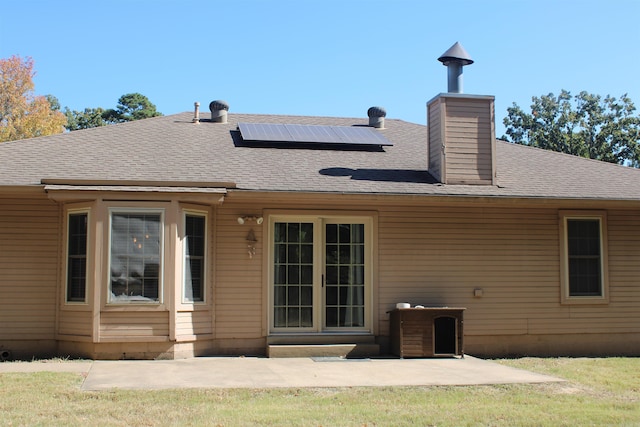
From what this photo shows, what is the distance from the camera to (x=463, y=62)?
13000 mm

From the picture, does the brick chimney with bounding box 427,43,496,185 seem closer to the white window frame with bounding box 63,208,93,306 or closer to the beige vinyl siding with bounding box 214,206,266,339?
the beige vinyl siding with bounding box 214,206,266,339

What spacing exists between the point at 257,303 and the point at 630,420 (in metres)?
5.83

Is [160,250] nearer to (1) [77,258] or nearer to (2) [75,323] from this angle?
(1) [77,258]

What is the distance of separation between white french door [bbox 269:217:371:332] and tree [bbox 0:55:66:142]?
2786cm

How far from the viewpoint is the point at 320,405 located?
23.5 feet

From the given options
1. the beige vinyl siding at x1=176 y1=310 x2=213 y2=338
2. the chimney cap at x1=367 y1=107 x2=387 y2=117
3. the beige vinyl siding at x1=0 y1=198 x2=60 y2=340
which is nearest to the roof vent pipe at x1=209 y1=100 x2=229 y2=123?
the chimney cap at x1=367 y1=107 x2=387 y2=117

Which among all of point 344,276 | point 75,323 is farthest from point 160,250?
point 344,276

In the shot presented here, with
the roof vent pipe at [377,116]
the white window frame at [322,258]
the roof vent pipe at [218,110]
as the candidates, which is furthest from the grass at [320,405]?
the roof vent pipe at [377,116]

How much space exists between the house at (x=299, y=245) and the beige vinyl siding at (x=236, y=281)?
0.07 feet

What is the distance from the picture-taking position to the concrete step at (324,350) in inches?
422

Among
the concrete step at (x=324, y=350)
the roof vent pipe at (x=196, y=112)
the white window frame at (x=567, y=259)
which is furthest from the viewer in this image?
the roof vent pipe at (x=196, y=112)

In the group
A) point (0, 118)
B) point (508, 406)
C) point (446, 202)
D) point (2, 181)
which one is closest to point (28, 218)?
point (2, 181)

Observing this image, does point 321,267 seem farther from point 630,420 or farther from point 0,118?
point 0,118

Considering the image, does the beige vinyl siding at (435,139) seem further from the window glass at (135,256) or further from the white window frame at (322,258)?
the window glass at (135,256)
